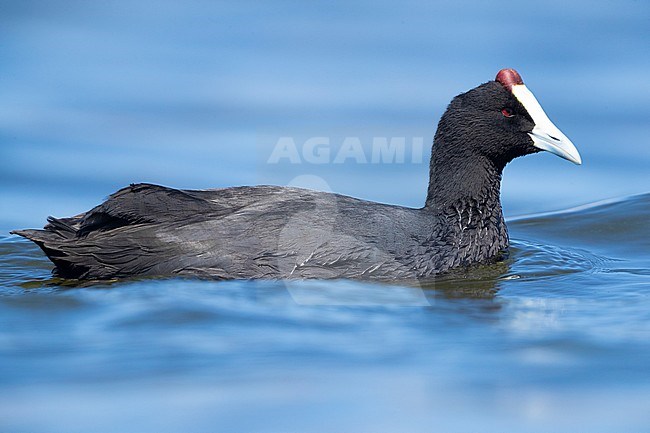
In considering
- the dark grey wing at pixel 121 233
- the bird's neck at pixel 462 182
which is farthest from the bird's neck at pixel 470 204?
the dark grey wing at pixel 121 233

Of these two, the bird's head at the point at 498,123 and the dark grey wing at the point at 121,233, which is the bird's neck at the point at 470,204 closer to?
the bird's head at the point at 498,123

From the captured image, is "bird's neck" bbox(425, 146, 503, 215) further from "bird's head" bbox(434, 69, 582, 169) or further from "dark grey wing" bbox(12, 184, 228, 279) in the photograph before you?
"dark grey wing" bbox(12, 184, 228, 279)

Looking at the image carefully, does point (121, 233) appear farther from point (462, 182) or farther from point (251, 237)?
point (462, 182)

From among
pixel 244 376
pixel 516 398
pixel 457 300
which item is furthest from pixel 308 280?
pixel 516 398

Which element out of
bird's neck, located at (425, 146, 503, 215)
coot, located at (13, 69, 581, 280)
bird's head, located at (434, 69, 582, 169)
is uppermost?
bird's head, located at (434, 69, 582, 169)

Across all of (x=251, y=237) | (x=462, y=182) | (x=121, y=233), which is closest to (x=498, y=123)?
(x=462, y=182)

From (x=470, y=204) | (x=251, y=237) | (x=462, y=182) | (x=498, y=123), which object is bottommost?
(x=251, y=237)

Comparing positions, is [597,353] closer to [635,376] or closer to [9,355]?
[635,376]

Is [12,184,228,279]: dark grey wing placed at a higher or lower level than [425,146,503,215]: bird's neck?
lower

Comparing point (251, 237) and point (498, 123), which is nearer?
point (251, 237)

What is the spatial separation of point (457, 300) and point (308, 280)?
761 millimetres

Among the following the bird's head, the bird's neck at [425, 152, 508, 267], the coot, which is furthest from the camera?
the bird's head

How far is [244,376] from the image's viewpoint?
447cm

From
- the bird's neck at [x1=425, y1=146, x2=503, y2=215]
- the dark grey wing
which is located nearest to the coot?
the dark grey wing
